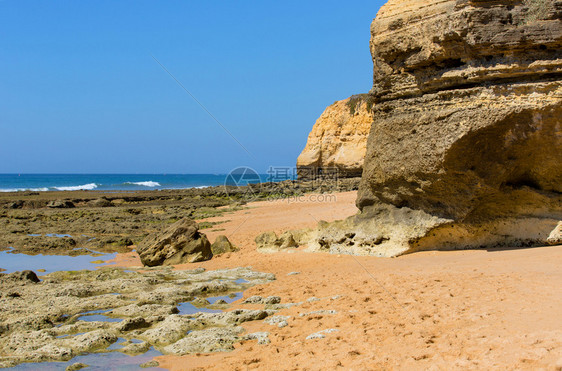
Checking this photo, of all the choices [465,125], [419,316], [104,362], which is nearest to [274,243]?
[465,125]

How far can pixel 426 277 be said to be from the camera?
6.12 metres

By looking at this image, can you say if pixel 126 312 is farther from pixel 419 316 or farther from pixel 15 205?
pixel 15 205

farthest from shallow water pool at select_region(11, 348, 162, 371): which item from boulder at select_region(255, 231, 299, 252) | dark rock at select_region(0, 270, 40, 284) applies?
boulder at select_region(255, 231, 299, 252)

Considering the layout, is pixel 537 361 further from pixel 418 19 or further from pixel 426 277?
pixel 418 19

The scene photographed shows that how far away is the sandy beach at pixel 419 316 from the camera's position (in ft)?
11.7

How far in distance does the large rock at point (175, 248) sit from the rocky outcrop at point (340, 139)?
22.1 metres

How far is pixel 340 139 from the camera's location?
112 feet

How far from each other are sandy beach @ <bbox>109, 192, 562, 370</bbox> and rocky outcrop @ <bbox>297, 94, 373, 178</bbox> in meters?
24.6

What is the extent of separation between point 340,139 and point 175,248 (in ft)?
83.3

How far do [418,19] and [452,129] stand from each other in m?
2.01

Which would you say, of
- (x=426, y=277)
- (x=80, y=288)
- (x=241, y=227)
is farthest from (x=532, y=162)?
(x=241, y=227)

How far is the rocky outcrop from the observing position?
107ft

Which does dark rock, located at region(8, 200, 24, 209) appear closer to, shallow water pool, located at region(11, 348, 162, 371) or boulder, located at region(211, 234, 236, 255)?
boulder, located at region(211, 234, 236, 255)

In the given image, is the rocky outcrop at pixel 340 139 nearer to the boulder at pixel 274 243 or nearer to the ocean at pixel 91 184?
the ocean at pixel 91 184
